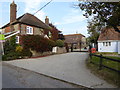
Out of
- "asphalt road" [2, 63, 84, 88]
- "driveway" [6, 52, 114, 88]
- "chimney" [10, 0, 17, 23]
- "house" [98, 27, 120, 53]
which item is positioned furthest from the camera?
"house" [98, 27, 120, 53]

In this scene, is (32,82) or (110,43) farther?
(110,43)

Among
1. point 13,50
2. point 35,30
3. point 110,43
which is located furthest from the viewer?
point 110,43

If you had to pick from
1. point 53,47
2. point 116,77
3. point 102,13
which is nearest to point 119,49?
point 53,47

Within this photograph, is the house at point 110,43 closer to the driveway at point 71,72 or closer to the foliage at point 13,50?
the foliage at point 13,50

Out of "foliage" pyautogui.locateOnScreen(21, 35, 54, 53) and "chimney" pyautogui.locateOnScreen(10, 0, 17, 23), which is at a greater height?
"chimney" pyautogui.locateOnScreen(10, 0, 17, 23)

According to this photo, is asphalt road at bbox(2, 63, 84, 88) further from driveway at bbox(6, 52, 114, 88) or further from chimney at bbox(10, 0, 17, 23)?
chimney at bbox(10, 0, 17, 23)

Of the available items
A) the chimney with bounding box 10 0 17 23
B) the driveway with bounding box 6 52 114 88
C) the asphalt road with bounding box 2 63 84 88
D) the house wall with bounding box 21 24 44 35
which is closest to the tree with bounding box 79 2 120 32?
the driveway with bounding box 6 52 114 88

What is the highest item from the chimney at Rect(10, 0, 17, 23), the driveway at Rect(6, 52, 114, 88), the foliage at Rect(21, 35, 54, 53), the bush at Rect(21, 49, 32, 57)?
the chimney at Rect(10, 0, 17, 23)

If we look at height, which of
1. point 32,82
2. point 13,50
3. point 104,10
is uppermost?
point 104,10

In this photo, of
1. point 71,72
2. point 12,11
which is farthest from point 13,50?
point 71,72

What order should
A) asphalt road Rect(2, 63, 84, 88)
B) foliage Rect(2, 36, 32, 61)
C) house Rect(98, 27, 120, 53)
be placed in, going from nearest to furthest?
asphalt road Rect(2, 63, 84, 88)
foliage Rect(2, 36, 32, 61)
house Rect(98, 27, 120, 53)

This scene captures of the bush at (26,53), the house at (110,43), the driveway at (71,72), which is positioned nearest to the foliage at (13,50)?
the bush at (26,53)

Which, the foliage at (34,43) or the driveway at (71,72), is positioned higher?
the foliage at (34,43)

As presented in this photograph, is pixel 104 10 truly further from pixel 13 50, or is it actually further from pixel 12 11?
pixel 12 11
